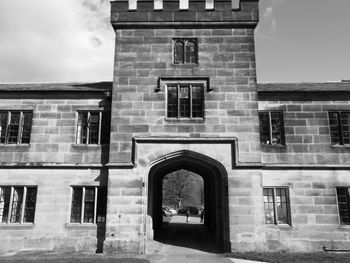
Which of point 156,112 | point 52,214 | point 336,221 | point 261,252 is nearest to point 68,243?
point 52,214

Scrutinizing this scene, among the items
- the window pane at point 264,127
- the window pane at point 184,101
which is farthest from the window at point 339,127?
the window pane at point 184,101

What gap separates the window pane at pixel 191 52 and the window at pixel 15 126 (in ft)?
28.1

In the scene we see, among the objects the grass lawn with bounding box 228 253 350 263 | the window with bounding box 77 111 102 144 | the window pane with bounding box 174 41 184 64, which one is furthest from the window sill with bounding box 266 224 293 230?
the window with bounding box 77 111 102 144

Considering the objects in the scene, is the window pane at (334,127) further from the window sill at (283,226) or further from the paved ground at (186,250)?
the paved ground at (186,250)

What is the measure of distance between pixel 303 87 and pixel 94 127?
1112cm

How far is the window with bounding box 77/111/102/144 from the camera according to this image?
15.1m

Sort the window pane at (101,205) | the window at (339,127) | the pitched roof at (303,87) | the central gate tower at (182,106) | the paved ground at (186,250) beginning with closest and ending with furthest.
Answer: the paved ground at (186,250) → the central gate tower at (182,106) → the window pane at (101,205) → the window at (339,127) → the pitched roof at (303,87)

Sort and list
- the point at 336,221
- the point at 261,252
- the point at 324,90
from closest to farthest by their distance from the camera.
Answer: the point at 261,252 → the point at 336,221 → the point at 324,90

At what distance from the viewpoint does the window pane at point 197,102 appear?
14750 millimetres

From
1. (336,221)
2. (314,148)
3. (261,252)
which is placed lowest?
(261,252)

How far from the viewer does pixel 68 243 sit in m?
13.7

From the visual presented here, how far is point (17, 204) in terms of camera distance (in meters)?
14.5

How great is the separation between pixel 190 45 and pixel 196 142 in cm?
511

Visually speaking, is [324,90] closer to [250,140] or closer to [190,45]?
[250,140]
